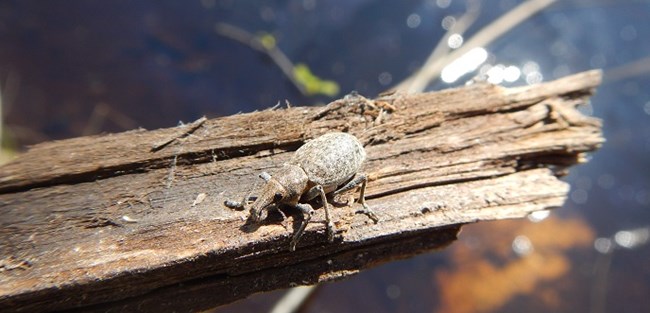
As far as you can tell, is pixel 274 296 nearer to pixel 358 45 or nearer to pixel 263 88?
pixel 263 88

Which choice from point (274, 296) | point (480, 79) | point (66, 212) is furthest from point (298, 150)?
point (274, 296)

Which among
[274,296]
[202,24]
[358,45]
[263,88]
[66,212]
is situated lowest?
[274,296]

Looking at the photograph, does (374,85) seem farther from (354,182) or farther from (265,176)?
(265,176)

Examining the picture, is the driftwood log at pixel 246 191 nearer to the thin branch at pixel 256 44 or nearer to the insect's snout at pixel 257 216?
the insect's snout at pixel 257 216

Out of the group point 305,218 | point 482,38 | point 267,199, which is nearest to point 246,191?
point 267,199

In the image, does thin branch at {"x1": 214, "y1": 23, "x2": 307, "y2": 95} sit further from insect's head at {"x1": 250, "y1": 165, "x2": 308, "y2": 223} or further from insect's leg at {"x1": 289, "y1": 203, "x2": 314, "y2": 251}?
insect's leg at {"x1": 289, "y1": 203, "x2": 314, "y2": 251}
